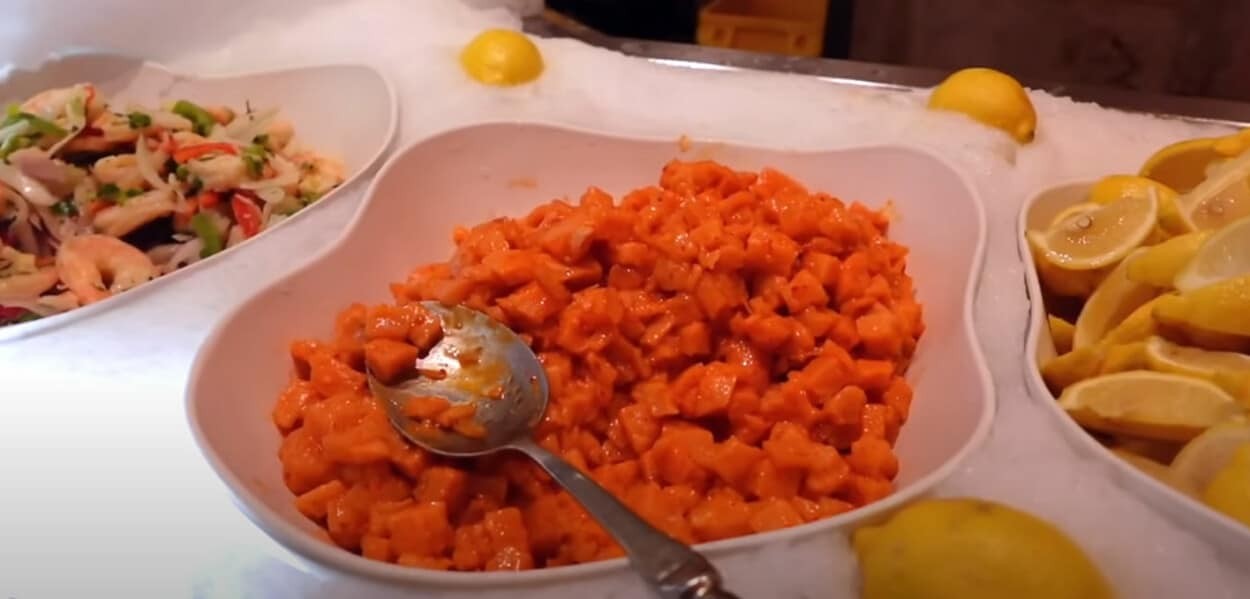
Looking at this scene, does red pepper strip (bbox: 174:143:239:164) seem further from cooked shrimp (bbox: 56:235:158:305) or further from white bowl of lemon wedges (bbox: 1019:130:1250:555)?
white bowl of lemon wedges (bbox: 1019:130:1250:555)

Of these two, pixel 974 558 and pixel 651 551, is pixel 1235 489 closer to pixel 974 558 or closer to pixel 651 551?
pixel 974 558

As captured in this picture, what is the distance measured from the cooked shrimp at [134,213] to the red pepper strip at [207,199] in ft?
0.12

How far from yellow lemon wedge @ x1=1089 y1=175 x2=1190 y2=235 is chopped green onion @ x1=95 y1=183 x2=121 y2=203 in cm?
142

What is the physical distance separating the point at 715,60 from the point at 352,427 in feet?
3.13

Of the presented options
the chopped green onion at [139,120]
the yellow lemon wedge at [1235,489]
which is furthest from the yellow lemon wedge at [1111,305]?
the chopped green onion at [139,120]

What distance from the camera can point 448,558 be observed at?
964mm

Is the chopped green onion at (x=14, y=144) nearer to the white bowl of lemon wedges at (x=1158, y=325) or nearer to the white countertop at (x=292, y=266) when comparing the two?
the white countertop at (x=292, y=266)

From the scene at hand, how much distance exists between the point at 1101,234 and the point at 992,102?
32 centimetres

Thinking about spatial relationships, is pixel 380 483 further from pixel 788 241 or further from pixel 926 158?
pixel 926 158

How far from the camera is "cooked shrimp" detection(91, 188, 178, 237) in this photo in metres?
1.46

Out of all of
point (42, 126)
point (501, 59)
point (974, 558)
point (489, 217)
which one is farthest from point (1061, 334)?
point (42, 126)

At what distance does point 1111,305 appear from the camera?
112 cm

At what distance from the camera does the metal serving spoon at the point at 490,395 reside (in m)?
0.89

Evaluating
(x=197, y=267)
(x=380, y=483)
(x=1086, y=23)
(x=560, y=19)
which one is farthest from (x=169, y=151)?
(x=1086, y=23)
